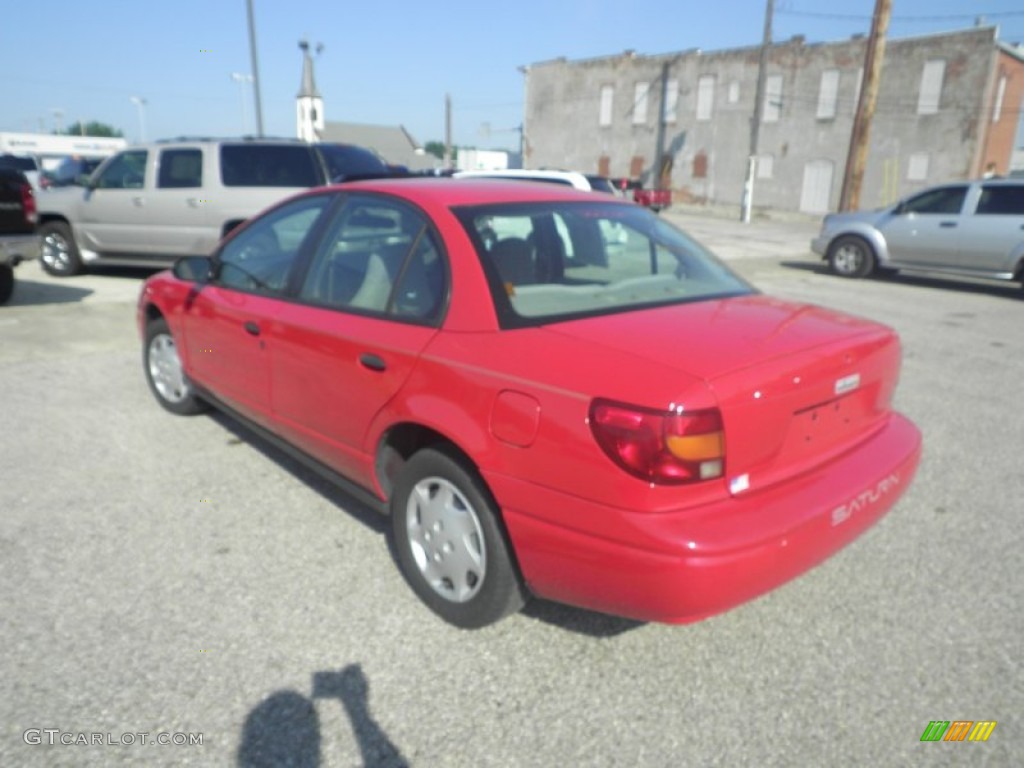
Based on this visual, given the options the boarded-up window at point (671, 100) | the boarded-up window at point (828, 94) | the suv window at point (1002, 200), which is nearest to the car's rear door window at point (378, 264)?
the suv window at point (1002, 200)

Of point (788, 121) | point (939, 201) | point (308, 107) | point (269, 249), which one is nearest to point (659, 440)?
point (269, 249)

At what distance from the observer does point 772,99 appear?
37156 millimetres

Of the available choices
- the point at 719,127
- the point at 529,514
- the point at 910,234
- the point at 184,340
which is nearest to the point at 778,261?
the point at 910,234

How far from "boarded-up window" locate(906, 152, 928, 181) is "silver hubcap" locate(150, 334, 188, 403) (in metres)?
35.2

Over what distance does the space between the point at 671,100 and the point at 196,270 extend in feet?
136

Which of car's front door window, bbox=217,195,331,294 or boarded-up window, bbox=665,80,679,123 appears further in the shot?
boarded-up window, bbox=665,80,679,123

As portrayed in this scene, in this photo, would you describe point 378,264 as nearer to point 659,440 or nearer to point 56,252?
point 659,440

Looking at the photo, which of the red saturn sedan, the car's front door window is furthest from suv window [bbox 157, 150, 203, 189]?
the red saturn sedan

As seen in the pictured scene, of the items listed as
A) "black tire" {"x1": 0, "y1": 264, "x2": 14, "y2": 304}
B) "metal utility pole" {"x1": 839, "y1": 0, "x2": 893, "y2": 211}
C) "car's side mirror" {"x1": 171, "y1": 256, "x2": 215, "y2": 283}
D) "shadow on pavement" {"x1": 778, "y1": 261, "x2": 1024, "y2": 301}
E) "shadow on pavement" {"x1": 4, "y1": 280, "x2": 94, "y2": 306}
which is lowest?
"shadow on pavement" {"x1": 778, "y1": 261, "x2": 1024, "y2": 301}

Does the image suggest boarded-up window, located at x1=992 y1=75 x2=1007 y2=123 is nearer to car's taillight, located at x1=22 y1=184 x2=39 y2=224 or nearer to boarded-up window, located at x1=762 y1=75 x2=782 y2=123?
boarded-up window, located at x1=762 y1=75 x2=782 y2=123

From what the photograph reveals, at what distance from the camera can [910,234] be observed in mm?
12367

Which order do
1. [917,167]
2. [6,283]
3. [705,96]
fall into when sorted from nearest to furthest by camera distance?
1. [6,283]
2. [917,167]
3. [705,96]

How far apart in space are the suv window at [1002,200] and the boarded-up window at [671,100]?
105 ft

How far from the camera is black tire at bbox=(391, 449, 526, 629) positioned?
2.52 m
